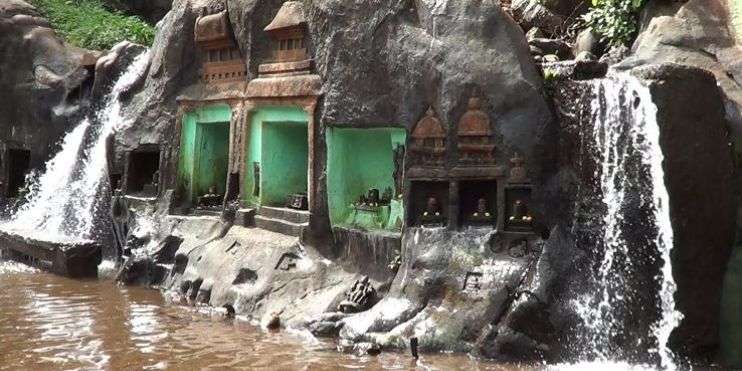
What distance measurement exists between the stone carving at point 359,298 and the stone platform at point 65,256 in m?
5.18

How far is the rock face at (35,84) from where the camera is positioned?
631 inches

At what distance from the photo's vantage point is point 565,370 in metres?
7.56

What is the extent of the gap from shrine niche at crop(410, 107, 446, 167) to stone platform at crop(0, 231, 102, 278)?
19.5 feet

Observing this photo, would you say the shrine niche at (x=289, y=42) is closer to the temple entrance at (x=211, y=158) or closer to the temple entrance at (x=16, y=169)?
the temple entrance at (x=211, y=158)

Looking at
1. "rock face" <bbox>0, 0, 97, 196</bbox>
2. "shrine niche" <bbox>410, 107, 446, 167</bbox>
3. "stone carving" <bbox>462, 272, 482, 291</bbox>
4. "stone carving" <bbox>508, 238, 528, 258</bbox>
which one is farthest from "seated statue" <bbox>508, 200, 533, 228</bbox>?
"rock face" <bbox>0, 0, 97, 196</bbox>

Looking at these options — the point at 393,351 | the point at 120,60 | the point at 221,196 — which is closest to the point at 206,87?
the point at 221,196

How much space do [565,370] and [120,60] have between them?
10.7m

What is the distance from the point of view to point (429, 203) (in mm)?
9398

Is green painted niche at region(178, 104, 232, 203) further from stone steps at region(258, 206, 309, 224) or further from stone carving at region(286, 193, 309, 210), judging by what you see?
stone carving at region(286, 193, 309, 210)

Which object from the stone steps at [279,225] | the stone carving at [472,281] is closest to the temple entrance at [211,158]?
the stone steps at [279,225]

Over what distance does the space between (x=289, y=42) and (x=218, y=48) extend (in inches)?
78.3

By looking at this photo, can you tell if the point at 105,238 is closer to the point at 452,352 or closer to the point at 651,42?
the point at 452,352

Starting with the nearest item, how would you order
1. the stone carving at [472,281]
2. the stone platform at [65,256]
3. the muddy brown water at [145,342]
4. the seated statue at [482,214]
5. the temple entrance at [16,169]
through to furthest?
1. the muddy brown water at [145,342]
2. the stone carving at [472,281]
3. the seated statue at [482,214]
4. the stone platform at [65,256]
5. the temple entrance at [16,169]

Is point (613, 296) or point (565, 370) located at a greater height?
point (613, 296)
